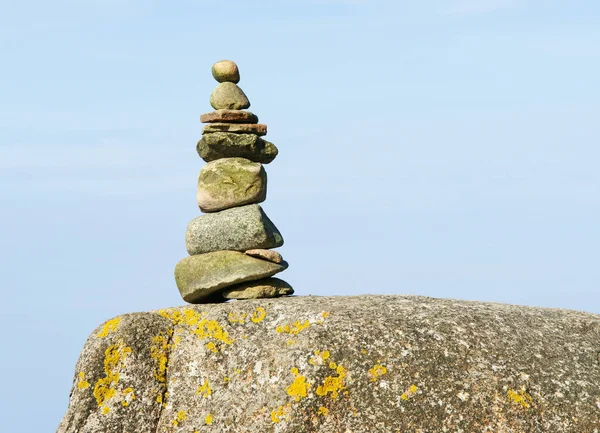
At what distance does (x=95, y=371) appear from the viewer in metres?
12.1

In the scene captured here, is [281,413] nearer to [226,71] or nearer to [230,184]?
[230,184]

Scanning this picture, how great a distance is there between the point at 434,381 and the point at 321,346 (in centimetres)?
151

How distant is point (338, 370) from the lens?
36.7 ft

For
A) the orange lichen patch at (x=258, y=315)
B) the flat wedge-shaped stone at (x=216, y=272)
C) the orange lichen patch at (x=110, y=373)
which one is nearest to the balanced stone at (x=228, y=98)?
the flat wedge-shaped stone at (x=216, y=272)

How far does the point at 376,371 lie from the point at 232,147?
480cm

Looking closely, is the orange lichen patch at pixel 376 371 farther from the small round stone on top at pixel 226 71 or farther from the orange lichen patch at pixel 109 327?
the small round stone on top at pixel 226 71

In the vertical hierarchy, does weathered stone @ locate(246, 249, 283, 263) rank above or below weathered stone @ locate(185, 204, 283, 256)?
below

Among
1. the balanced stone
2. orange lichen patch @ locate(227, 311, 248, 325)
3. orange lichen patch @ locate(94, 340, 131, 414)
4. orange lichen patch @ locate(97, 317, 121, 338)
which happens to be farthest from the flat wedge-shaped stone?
the balanced stone

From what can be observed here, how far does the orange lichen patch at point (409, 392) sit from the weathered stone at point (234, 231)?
3749 mm

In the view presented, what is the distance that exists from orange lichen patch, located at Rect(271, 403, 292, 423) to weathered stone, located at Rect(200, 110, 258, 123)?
5.18m

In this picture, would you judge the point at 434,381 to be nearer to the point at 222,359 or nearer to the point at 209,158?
the point at 222,359

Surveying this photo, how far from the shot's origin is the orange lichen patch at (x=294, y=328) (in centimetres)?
1181

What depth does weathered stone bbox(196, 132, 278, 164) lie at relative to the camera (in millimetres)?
14141

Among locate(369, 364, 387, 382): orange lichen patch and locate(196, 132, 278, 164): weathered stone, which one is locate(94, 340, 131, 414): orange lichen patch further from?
locate(196, 132, 278, 164): weathered stone
